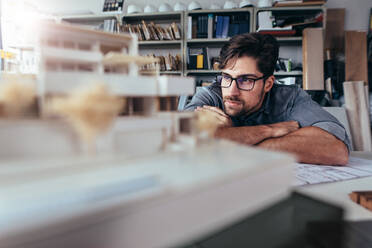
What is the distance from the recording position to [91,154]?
0.39 metres

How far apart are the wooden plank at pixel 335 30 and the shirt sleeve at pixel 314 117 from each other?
6.11 ft

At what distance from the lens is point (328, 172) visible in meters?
1.08

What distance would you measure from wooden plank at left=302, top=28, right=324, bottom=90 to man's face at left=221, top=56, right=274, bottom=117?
1401mm

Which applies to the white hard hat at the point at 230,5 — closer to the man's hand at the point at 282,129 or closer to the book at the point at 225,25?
the book at the point at 225,25

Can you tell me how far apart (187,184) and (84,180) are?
149 millimetres

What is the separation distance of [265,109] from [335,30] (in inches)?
86.9

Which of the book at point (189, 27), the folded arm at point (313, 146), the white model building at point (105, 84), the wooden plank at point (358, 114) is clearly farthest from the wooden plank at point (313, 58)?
the white model building at point (105, 84)

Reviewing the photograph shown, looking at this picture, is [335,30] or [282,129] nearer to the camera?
[282,129]

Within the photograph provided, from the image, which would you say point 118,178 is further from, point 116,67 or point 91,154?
point 116,67

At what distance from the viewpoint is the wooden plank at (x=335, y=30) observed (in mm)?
3088

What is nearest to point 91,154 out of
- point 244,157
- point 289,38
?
point 244,157

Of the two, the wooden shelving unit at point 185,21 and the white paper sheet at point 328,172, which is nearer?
the white paper sheet at point 328,172

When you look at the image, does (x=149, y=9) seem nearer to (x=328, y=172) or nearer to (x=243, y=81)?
(x=243, y=81)

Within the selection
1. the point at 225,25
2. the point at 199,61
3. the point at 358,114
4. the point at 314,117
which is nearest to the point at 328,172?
the point at 314,117
